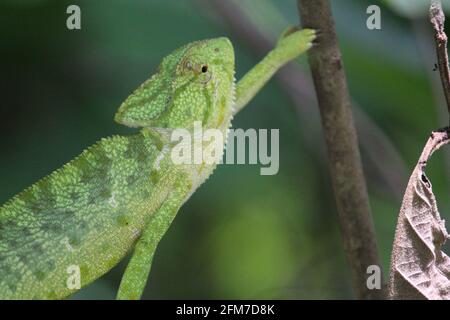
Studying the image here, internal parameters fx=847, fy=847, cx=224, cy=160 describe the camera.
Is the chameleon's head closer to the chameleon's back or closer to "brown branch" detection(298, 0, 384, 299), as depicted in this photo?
the chameleon's back

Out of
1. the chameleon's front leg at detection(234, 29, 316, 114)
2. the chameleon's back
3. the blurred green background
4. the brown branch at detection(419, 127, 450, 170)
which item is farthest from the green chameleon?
the blurred green background

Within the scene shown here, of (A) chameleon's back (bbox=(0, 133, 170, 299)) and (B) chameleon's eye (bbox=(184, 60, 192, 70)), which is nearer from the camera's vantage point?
(A) chameleon's back (bbox=(0, 133, 170, 299))

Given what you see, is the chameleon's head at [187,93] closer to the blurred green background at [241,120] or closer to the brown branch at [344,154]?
the brown branch at [344,154]

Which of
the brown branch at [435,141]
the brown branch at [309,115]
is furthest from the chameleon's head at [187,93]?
the brown branch at [309,115]

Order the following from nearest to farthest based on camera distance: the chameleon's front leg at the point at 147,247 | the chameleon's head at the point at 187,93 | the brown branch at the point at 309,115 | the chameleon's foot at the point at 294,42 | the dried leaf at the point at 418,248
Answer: the dried leaf at the point at 418,248 < the chameleon's front leg at the point at 147,247 < the chameleon's head at the point at 187,93 < the chameleon's foot at the point at 294,42 < the brown branch at the point at 309,115

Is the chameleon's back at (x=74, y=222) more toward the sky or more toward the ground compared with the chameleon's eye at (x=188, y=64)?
more toward the ground
